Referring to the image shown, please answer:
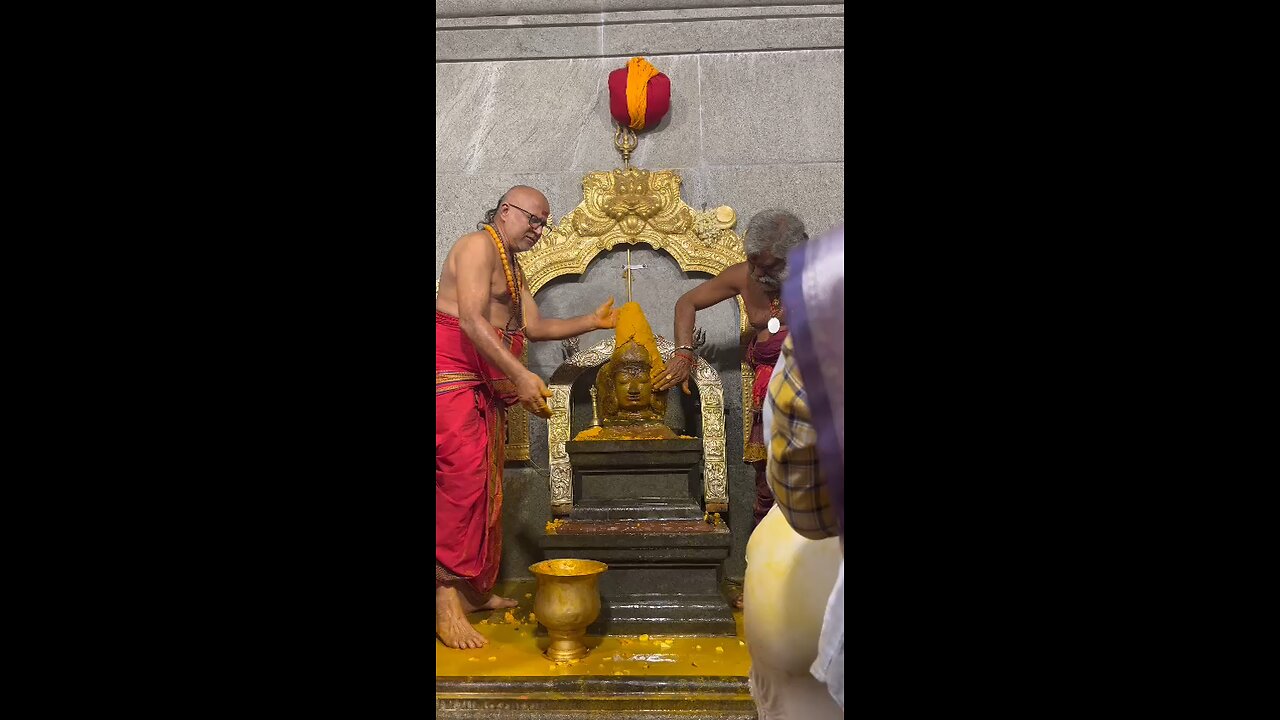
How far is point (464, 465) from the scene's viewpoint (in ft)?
11.7

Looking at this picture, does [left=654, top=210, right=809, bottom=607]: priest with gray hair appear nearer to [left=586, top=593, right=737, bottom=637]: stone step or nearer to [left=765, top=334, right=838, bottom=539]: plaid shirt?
[left=586, top=593, right=737, bottom=637]: stone step

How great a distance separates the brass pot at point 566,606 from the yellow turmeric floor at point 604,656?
6cm

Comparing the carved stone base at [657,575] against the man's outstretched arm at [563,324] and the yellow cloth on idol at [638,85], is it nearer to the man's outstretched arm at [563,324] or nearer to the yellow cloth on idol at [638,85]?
the man's outstretched arm at [563,324]

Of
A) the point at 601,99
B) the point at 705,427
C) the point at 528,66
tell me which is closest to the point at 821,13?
the point at 601,99

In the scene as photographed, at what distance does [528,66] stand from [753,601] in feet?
12.4

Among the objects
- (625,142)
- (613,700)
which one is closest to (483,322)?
(613,700)

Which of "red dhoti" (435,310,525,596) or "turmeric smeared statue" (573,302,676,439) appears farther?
"turmeric smeared statue" (573,302,676,439)

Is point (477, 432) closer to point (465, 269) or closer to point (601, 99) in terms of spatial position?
point (465, 269)

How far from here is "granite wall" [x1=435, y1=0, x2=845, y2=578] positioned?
4590 millimetres

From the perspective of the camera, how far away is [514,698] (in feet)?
9.52

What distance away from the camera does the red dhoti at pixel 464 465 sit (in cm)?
354

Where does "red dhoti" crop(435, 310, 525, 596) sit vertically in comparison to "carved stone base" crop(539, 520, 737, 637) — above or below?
above

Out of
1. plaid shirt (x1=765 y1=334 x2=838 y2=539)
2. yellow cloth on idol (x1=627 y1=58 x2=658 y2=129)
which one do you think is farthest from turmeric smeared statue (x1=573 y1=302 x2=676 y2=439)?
plaid shirt (x1=765 y1=334 x2=838 y2=539)

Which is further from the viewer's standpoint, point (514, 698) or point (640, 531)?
point (640, 531)
